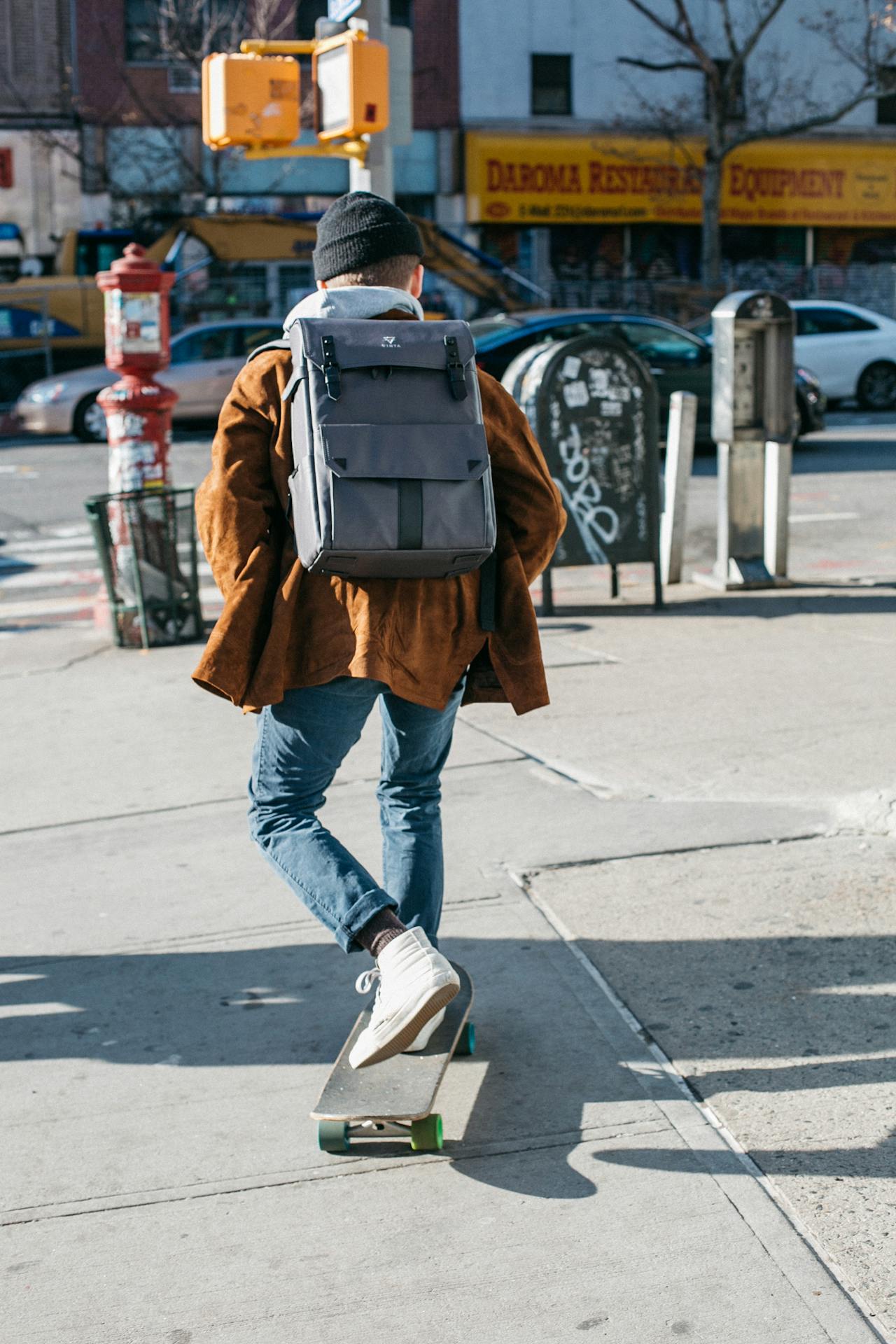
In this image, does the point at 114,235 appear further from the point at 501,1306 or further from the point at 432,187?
the point at 501,1306

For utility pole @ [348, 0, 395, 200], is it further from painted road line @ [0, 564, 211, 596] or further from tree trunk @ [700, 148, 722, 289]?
tree trunk @ [700, 148, 722, 289]

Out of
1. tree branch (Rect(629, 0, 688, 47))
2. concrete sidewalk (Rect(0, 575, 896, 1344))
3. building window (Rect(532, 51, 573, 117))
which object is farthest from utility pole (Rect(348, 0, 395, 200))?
building window (Rect(532, 51, 573, 117))

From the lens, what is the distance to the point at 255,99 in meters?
10.0

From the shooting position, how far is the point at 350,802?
5.21 metres

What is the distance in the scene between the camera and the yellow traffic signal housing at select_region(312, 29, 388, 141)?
9305 millimetres

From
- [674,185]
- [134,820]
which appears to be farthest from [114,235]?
[134,820]

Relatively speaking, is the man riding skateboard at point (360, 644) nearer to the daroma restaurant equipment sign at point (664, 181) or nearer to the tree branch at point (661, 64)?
the daroma restaurant equipment sign at point (664, 181)

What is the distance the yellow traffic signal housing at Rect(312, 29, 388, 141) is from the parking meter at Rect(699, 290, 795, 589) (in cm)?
248

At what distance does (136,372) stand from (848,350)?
14441 millimetres

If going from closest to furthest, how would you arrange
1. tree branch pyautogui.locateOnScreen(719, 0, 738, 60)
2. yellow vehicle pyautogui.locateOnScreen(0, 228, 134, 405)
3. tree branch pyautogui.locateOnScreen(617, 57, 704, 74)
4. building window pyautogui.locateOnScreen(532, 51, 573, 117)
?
yellow vehicle pyautogui.locateOnScreen(0, 228, 134, 405) < tree branch pyautogui.locateOnScreen(719, 0, 738, 60) < tree branch pyautogui.locateOnScreen(617, 57, 704, 74) < building window pyautogui.locateOnScreen(532, 51, 573, 117)

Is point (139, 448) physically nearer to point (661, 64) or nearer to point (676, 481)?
point (676, 481)

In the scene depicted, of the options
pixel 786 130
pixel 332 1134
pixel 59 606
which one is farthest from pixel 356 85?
pixel 786 130

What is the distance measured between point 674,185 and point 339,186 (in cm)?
668

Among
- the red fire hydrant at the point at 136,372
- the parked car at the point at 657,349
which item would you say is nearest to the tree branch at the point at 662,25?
the parked car at the point at 657,349
